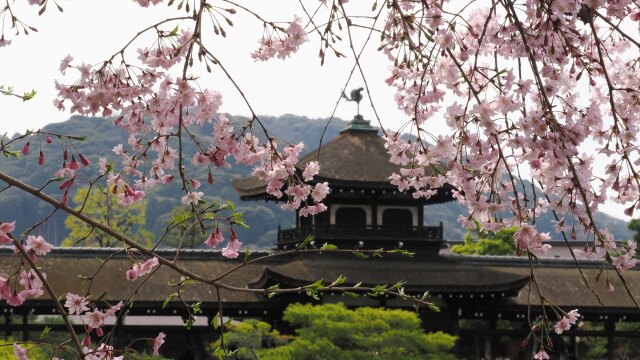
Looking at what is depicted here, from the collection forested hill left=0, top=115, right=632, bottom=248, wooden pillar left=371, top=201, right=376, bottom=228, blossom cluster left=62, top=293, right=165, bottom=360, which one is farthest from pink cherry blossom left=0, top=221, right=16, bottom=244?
forested hill left=0, top=115, right=632, bottom=248

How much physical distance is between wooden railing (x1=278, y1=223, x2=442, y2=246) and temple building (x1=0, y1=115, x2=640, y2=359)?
20 millimetres

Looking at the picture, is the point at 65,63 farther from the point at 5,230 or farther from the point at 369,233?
the point at 369,233

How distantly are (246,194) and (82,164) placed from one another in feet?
57.1

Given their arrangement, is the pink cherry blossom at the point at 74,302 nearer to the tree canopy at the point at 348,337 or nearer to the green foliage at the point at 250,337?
the tree canopy at the point at 348,337

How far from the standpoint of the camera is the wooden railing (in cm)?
2012

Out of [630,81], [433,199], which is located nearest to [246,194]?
[433,199]

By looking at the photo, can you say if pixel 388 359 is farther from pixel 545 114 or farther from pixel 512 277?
pixel 545 114

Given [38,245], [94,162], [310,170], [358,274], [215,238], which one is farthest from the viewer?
[94,162]

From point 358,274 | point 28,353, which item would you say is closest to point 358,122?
point 358,274

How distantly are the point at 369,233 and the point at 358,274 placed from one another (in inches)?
49.6

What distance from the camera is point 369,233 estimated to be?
20.3 m

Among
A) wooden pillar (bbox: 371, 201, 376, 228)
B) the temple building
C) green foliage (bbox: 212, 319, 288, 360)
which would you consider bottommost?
green foliage (bbox: 212, 319, 288, 360)

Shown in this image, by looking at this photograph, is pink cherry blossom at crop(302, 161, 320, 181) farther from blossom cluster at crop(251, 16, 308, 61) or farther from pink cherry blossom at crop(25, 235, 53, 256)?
pink cherry blossom at crop(25, 235, 53, 256)

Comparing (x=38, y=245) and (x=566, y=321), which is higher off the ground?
(x=38, y=245)
